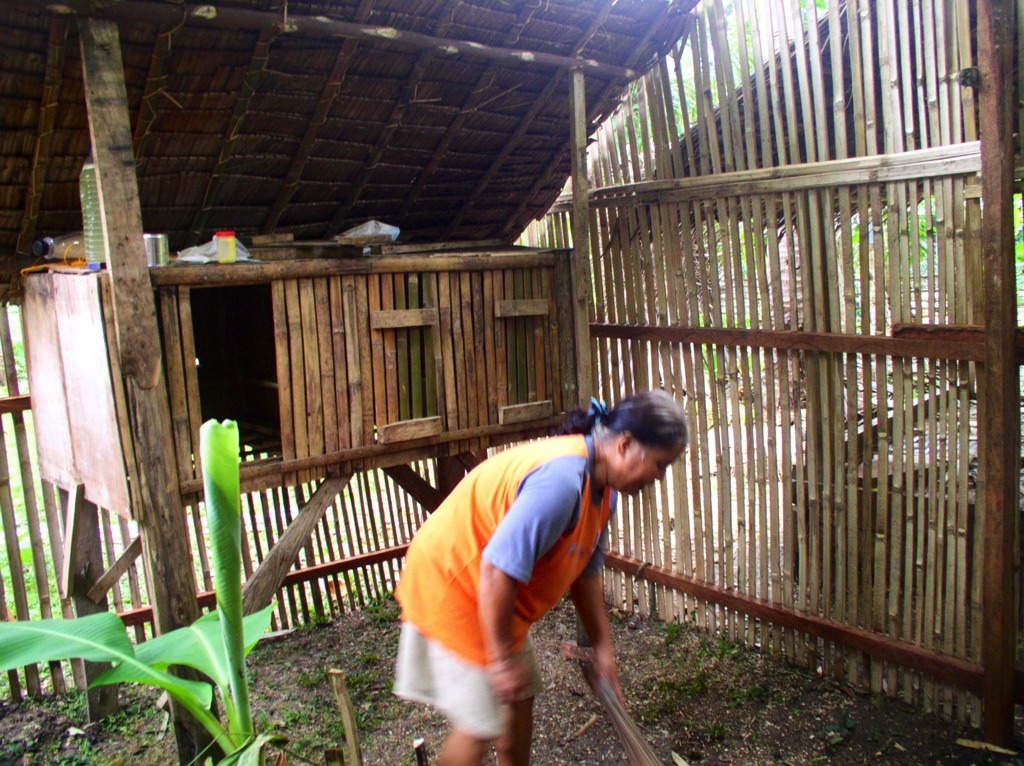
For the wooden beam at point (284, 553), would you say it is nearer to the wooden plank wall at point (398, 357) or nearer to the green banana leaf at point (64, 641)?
the wooden plank wall at point (398, 357)

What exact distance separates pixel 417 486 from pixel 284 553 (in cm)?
154

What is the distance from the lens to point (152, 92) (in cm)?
366

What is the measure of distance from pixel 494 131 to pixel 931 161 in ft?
8.42

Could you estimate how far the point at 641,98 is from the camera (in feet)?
17.1

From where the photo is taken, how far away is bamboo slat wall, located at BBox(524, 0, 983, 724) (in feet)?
12.6

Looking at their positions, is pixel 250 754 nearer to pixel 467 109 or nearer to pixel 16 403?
pixel 16 403

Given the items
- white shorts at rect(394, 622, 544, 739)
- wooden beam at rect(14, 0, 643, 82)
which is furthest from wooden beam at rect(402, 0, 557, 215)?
white shorts at rect(394, 622, 544, 739)

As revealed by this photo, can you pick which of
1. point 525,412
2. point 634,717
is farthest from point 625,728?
point 525,412

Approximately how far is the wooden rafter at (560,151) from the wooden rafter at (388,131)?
3.70ft

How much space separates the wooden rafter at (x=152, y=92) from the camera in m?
3.47

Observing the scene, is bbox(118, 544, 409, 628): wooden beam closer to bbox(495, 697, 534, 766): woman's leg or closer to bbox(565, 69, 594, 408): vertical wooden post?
bbox(565, 69, 594, 408): vertical wooden post

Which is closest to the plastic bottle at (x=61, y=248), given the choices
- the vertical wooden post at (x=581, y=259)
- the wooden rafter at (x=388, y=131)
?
the wooden rafter at (x=388, y=131)

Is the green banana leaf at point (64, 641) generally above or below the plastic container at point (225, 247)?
below

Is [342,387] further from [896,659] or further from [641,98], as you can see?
[896,659]
